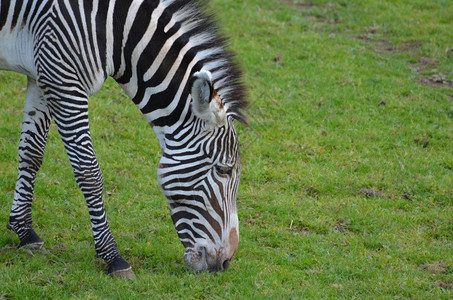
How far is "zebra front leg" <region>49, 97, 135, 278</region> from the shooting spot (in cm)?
573

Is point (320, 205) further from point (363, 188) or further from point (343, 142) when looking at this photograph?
point (343, 142)

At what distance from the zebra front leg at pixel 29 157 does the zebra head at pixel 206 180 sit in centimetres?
163

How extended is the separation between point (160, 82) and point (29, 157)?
1889 millimetres

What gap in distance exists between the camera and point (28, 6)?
5805 mm

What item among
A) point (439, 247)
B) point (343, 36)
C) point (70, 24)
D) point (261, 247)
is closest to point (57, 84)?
point (70, 24)

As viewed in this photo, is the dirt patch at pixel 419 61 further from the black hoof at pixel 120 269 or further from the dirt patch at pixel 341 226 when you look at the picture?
the black hoof at pixel 120 269

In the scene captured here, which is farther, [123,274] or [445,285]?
[445,285]

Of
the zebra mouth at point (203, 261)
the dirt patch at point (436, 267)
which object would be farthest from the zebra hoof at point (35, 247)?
the dirt patch at point (436, 267)

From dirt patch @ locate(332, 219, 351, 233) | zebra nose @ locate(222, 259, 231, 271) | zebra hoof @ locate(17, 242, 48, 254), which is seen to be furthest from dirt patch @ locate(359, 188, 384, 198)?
zebra hoof @ locate(17, 242, 48, 254)

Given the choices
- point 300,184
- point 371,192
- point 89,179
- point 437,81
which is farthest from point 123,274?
point 437,81

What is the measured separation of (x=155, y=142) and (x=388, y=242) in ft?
13.7

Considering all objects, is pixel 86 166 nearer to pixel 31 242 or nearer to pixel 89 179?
pixel 89 179

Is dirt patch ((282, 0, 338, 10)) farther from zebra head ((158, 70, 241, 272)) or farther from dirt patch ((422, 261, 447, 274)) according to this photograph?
zebra head ((158, 70, 241, 272))

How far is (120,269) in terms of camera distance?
19.9 ft
